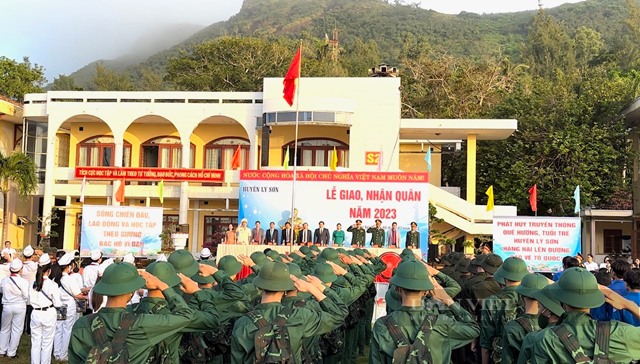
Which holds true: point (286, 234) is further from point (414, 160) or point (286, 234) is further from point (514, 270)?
point (514, 270)

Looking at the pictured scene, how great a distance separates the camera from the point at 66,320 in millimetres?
10625

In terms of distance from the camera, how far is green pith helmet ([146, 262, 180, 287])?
5551 millimetres

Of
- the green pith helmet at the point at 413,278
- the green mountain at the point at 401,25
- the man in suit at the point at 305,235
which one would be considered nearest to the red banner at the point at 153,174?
the man in suit at the point at 305,235

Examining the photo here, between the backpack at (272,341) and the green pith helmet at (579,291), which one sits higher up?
the green pith helmet at (579,291)

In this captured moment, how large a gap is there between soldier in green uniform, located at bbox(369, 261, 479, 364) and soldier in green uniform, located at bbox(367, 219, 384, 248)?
1539 centimetres

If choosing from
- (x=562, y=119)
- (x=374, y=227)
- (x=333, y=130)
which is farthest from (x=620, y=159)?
(x=374, y=227)

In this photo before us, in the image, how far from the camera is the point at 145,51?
12962 centimetres

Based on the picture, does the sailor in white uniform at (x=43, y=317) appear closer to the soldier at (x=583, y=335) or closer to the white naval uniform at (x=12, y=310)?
the white naval uniform at (x=12, y=310)

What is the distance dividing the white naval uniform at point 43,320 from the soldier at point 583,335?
7.18 m

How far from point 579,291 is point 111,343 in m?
3.07

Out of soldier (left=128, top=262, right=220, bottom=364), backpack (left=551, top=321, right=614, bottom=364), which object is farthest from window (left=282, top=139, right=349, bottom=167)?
backpack (left=551, top=321, right=614, bottom=364)

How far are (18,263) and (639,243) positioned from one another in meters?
25.2

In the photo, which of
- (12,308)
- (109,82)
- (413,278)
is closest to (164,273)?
(413,278)

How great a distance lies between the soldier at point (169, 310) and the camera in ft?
17.4
